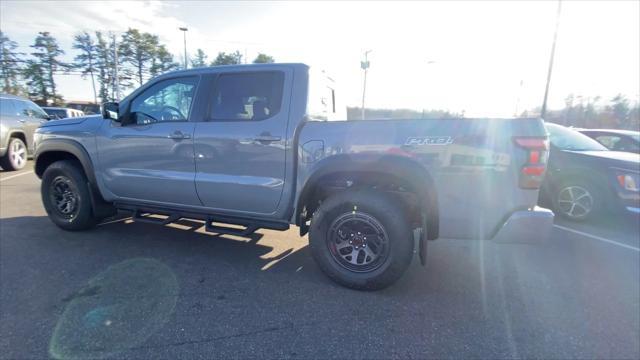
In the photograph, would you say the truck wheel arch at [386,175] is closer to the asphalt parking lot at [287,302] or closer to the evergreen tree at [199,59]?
the asphalt parking lot at [287,302]

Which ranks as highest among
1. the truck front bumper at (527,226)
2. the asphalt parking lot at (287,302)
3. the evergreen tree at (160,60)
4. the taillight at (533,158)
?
the evergreen tree at (160,60)

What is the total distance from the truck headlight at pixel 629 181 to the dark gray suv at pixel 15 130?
12.7 m

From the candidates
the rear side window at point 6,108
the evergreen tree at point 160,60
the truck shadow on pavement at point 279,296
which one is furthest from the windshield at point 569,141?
the evergreen tree at point 160,60

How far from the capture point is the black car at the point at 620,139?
669 cm

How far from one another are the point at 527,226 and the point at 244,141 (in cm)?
257

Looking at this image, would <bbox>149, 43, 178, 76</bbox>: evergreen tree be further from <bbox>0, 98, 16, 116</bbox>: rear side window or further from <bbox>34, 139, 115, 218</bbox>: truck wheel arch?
<bbox>34, 139, 115, 218</bbox>: truck wheel arch

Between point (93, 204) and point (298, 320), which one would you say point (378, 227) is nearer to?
point (298, 320)

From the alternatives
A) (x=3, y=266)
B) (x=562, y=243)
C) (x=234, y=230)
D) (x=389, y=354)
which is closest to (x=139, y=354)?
(x=234, y=230)

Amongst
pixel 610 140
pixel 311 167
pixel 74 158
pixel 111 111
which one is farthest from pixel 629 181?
pixel 74 158

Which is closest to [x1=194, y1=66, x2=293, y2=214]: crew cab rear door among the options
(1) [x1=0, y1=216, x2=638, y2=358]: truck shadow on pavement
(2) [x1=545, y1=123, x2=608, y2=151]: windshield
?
(1) [x1=0, y1=216, x2=638, y2=358]: truck shadow on pavement

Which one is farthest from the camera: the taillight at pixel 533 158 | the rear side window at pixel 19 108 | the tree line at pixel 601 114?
the tree line at pixel 601 114

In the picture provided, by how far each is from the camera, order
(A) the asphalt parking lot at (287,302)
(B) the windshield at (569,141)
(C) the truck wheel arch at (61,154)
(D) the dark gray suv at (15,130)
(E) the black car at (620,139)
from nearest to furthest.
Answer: (A) the asphalt parking lot at (287,302) → (C) the truck wheel arch at (61,154) → (B) the windshield at (569,141) → (E) the black car at (620,139) → (D) the dark gray suv at (15,130)

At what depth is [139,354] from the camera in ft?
7.18

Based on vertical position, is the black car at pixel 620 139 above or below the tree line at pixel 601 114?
below
